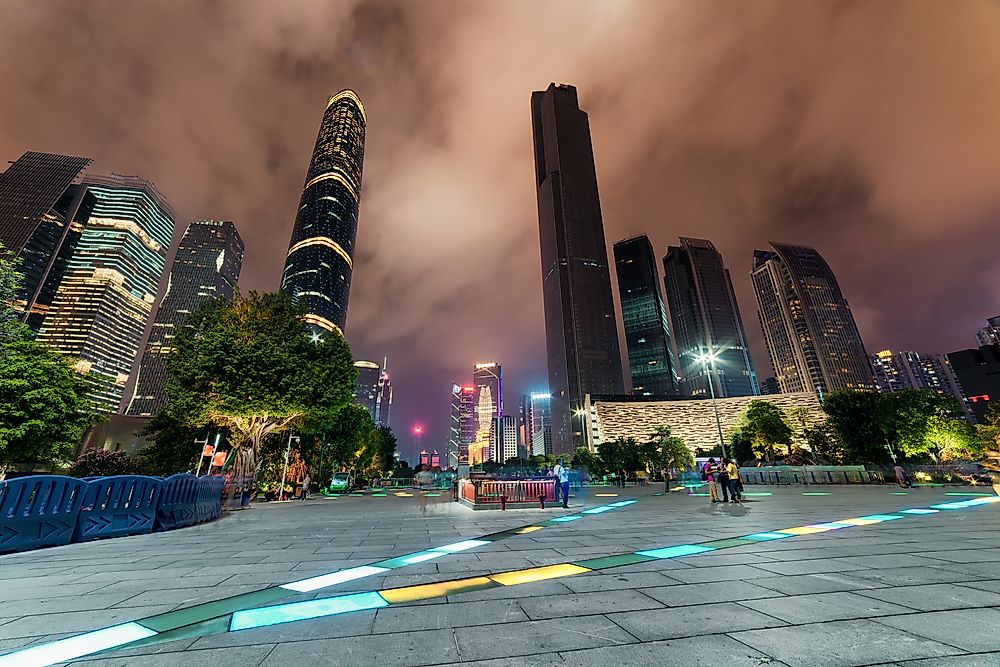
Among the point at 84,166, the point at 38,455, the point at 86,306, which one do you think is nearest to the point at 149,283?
the point at 86,306

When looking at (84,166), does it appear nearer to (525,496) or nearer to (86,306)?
(86,306)

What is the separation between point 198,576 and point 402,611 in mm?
3767

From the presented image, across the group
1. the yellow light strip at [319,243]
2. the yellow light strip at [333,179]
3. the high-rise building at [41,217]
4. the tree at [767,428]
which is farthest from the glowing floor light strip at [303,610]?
the yellow light strip at [333,179]

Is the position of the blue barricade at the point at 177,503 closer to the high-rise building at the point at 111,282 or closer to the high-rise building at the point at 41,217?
the high-rise building at the point at 41,217

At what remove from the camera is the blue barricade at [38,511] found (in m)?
7.84

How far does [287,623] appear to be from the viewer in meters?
3.46

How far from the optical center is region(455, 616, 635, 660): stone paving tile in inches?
110

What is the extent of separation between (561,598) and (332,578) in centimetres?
315

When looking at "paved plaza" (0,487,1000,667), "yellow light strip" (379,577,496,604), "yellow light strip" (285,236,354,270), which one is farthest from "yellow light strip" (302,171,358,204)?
"yellow light strip" (379,577,496,604)

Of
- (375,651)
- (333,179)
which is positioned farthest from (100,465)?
(333,179)

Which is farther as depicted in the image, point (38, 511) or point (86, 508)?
point (86, 508)

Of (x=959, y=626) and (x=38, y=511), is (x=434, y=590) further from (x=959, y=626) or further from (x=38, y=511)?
(x=38, y=511)

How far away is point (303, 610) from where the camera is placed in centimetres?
387

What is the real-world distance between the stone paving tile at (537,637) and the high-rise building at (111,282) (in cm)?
21686
